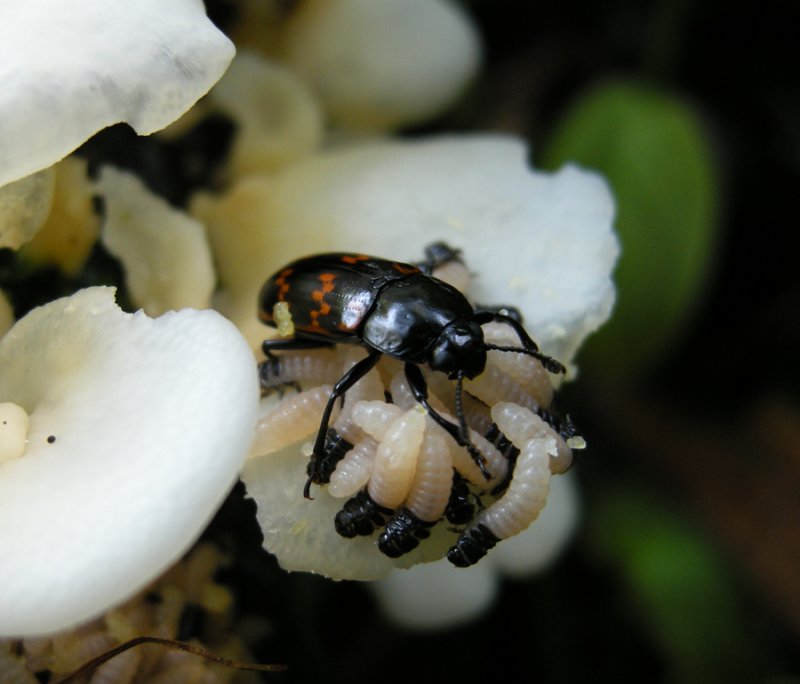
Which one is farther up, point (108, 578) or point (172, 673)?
point (108, 578)

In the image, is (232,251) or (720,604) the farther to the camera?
(720,604)

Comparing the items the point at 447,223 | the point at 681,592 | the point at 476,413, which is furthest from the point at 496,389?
the point at 681,592

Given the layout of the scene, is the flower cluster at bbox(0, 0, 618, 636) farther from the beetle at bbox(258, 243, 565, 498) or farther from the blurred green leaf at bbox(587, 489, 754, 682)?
the blurred green leaf at bbox(587, 489, 754, 682)

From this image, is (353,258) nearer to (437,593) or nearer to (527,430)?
(527,430)

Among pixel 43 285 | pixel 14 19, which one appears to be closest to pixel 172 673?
pixel 43 285

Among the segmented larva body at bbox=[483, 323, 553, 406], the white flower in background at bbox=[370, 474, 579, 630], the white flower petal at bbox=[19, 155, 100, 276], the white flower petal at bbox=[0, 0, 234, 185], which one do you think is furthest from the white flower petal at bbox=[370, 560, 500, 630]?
the white flower petal at bbox=[0, 0, 234, 185]

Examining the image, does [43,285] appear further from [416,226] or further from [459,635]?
[459,635]
